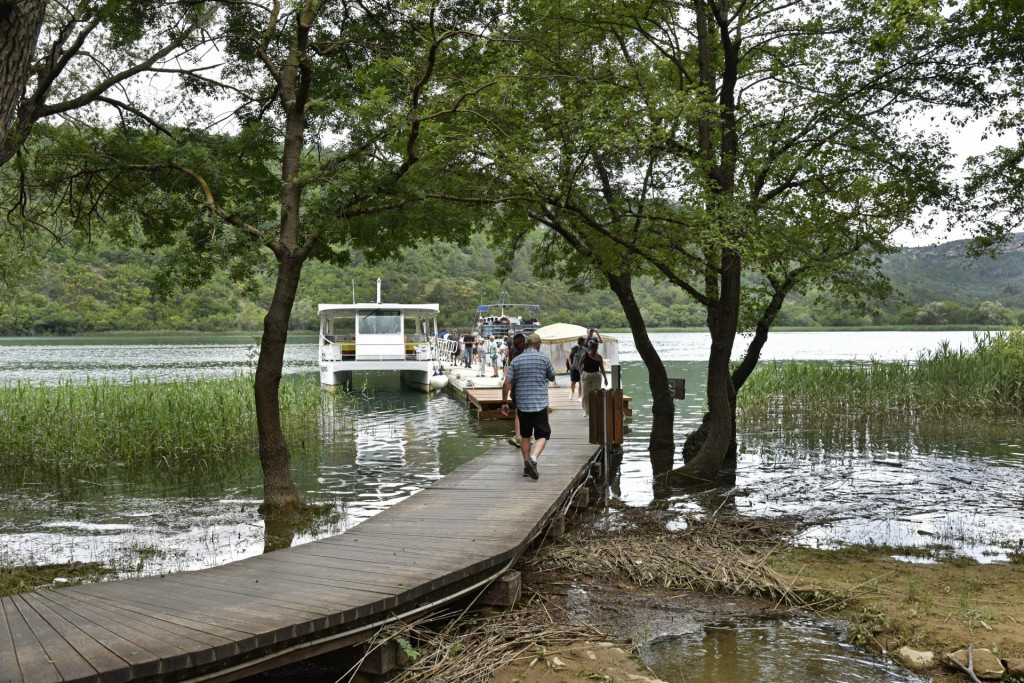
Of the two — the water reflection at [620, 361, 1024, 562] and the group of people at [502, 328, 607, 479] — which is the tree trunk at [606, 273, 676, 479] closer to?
the water reflection at [620, 361, 1024, 562]

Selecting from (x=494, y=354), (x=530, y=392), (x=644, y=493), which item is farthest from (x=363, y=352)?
(x=530, y=392)

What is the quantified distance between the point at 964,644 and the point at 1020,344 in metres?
18.4

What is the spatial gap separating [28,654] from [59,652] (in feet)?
0.48

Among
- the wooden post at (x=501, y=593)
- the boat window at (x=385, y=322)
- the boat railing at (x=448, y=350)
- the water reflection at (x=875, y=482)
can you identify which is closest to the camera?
the wooden post at (x=501, y=593)

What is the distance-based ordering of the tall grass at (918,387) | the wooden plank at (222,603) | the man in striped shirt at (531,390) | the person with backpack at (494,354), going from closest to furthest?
the wooden plank at (222,603)
the man in striped shirt at (531,390)
the tall grass at (918,387)
the person with backpack at (494,354)

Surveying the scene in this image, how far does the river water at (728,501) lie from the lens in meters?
5.93

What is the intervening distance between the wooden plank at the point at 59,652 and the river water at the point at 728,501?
332cm

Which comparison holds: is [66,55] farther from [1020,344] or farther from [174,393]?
[1020,344]

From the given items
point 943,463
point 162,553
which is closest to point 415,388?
point 943,463

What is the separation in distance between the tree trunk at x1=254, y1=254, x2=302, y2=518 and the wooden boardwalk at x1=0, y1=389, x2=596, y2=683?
2.30 meters

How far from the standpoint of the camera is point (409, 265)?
87562mm

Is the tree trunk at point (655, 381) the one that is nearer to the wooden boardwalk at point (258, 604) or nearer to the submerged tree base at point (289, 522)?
the submerged tree base at point (289, 522)

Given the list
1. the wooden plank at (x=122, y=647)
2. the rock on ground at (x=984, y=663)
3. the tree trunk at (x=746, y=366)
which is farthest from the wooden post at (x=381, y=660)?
the tree trunk at (x=746, y=366)

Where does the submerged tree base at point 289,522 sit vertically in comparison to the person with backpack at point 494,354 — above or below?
below
